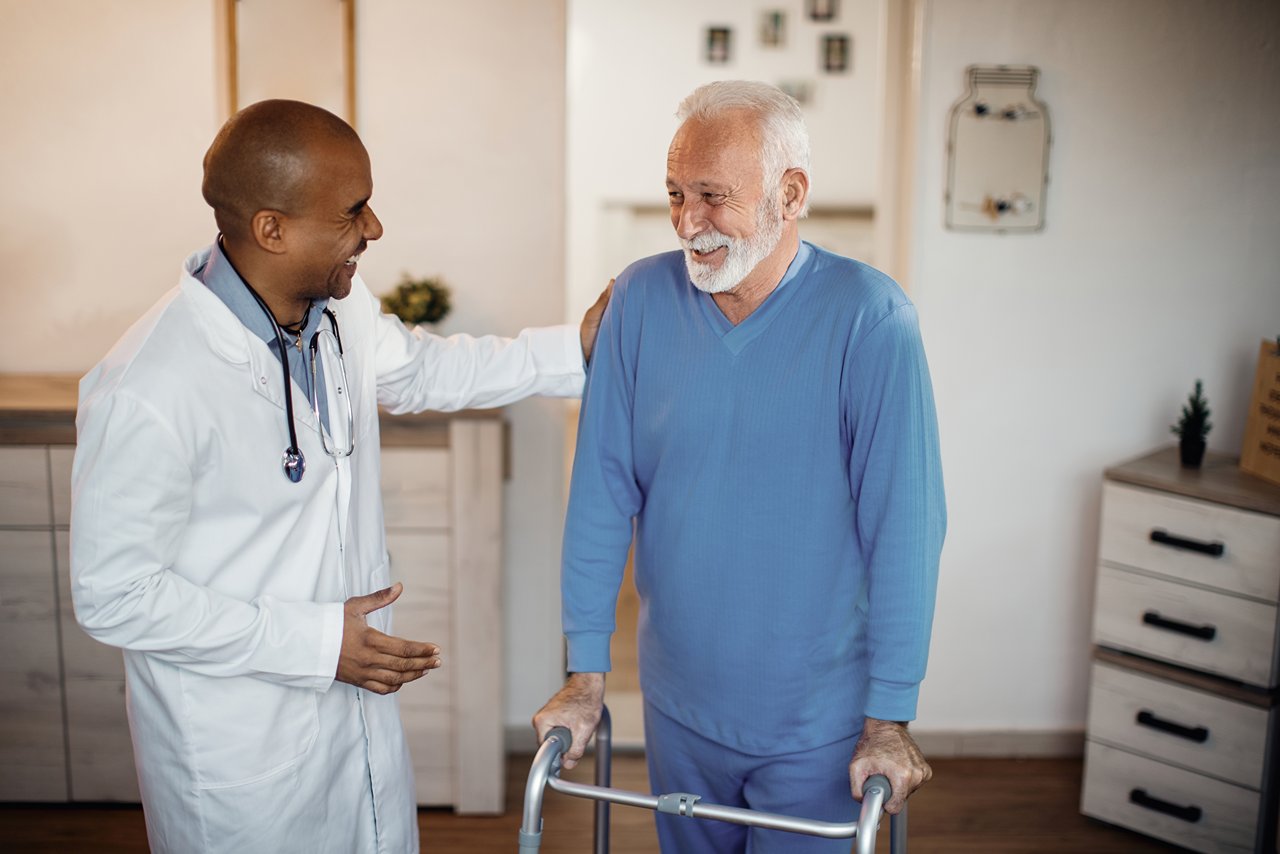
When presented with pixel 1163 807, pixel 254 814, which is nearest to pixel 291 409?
pixel 254 814

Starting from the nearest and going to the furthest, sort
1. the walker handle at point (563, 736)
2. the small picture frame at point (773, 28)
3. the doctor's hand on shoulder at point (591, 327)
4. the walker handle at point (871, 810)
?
the walker handle at point (871, 810) < the walker handle at point (563, 736) < the doctor's hand on shoulder at point (591, 327) < the small picture frame at point (773, 28)

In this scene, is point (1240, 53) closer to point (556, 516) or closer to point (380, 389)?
point (556, 516)

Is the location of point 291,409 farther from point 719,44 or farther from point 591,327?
point 719,44

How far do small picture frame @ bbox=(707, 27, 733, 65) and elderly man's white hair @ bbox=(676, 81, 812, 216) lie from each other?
17.1 feet

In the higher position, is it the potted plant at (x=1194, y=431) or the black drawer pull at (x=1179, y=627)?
the potted plant at (x=1194, y=431)

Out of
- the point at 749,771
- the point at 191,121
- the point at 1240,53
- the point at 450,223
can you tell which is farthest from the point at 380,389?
the point at 1240,53

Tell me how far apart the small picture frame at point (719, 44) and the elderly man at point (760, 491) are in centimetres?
517

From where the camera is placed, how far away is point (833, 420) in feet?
5.46

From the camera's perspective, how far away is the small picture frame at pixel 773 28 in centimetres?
657

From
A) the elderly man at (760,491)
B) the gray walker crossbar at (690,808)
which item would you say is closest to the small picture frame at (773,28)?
the elderly man at (760,491)

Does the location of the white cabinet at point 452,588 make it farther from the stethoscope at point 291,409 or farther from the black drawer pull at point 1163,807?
the black drawer pull at point 1163,807

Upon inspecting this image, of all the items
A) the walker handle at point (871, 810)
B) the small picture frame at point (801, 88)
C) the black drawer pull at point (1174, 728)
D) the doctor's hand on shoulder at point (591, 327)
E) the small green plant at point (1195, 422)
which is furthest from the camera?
the small picture frame at point (801, 88)

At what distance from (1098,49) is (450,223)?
1.73m

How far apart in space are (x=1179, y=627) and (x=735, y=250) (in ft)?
5.89
